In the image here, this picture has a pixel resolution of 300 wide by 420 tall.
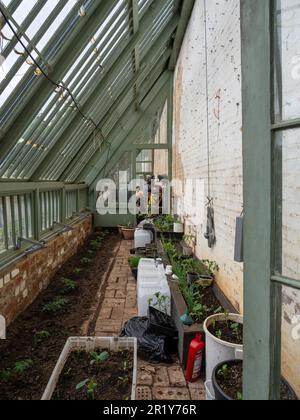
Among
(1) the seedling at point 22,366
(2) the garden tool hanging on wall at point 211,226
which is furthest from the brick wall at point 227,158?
(1) the seedling at point 22,366

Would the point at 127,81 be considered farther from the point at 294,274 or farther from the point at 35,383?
the point at 294,274

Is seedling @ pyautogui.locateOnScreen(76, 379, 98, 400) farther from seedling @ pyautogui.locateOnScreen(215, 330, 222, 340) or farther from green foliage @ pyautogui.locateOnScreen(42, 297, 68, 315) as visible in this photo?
green foliage @ pyautogui.locateOnScreen(42, 297, 68, 315)

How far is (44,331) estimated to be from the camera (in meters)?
3.09

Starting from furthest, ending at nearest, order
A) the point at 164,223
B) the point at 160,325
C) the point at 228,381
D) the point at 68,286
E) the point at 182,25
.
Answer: the point at 164,223, the point at 182,25, the point at 68,286, the point at 160,325, the point at 228,381

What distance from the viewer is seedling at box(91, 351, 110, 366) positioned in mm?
2139

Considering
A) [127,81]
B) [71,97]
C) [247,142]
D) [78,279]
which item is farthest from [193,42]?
[247,142]

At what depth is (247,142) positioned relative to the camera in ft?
3.78

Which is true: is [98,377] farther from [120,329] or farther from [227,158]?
[227,158]

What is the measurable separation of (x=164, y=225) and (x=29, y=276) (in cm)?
348

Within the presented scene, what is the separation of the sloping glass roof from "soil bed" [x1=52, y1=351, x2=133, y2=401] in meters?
2.29

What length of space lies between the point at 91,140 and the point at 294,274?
633 cm

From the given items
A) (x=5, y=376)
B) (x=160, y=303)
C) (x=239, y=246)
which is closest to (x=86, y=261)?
(x=160, y=303)

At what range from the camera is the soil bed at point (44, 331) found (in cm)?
231

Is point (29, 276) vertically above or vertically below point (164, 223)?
below
